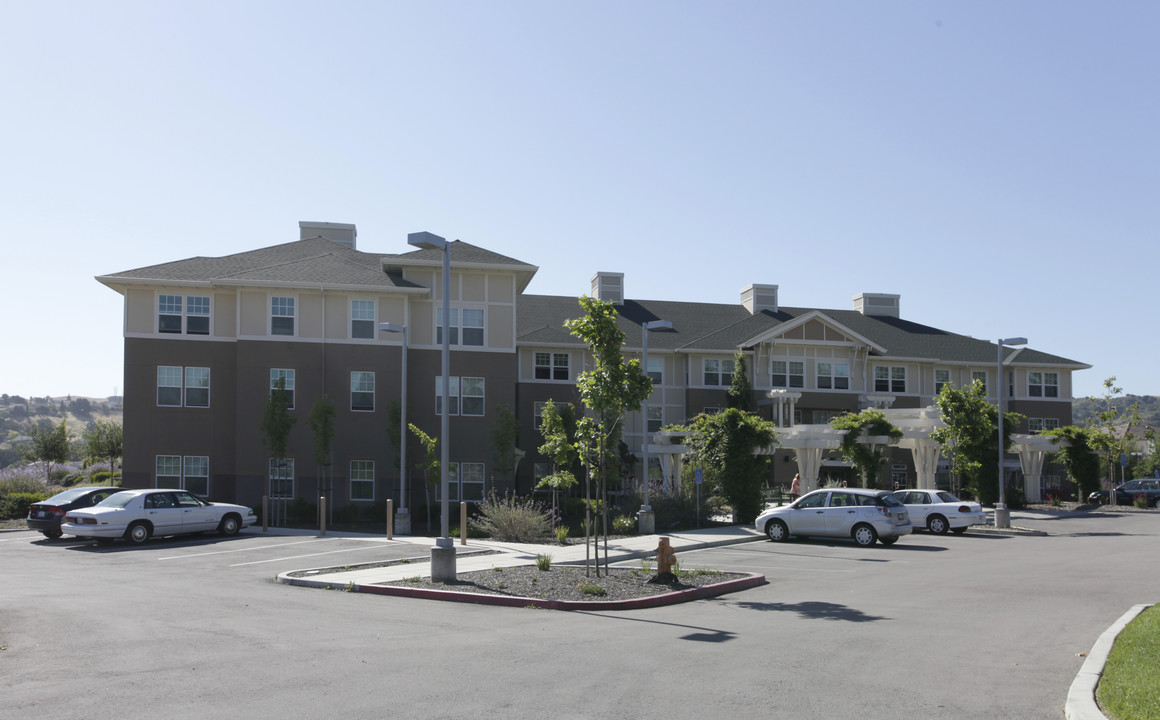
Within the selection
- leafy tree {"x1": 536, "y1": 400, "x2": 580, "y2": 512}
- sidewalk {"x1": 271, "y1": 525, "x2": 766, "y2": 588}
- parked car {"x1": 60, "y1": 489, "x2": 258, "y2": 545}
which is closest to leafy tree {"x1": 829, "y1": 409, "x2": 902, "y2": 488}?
sidewalk {"x1": 271, "y1": 525, "x2": 766, "y2": 588}

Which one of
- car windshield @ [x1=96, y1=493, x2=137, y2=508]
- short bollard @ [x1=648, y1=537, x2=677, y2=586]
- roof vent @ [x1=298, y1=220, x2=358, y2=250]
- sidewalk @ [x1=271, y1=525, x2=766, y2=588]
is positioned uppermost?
roof vent @ [x1=298, y1=220, x2=358, y2=250]

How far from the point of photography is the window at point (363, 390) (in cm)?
3572

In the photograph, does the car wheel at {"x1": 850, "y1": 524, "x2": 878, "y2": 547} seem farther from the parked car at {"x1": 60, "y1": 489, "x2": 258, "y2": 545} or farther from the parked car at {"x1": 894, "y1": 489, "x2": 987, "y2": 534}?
the parked car at {"x1": 60, "y1": 489, "x2": 258, "y2": 545}

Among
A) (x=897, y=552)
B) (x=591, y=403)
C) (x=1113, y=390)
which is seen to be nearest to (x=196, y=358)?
(x=591, y=403)

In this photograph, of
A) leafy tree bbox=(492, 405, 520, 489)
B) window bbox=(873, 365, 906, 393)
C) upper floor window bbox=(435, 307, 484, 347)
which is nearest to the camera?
leafy tree bbox=(492, 405, 520, 489)

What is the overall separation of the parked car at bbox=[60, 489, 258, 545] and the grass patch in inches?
850

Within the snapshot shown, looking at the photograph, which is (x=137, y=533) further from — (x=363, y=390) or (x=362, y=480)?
(x=363, y=390)

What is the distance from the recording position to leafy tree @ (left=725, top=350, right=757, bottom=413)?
46812 millimetres

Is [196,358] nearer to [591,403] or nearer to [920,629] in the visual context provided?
[591,403]

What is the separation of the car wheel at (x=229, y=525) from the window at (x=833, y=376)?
32624 millimetres

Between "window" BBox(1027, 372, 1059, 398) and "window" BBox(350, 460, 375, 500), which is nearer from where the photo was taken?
"window" BBox(350, 460, 375, 500)

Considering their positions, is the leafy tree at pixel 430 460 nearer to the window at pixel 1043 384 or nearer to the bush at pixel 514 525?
the bush at pixel 514 525

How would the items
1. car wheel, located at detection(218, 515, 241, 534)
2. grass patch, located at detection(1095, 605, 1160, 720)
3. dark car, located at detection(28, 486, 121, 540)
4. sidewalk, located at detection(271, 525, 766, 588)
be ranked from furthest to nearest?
car wheel, located at detection(218, 515, 241, 534) → dark car, located at detection(28, 486, 121, 540) → sidewalk, located at detection(271, 525, 766, 588) → grass patch, located at detection(1095, 605, 1160, 720)

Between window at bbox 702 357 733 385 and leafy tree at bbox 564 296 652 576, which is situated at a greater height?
window at bbox 702 357 733 385
